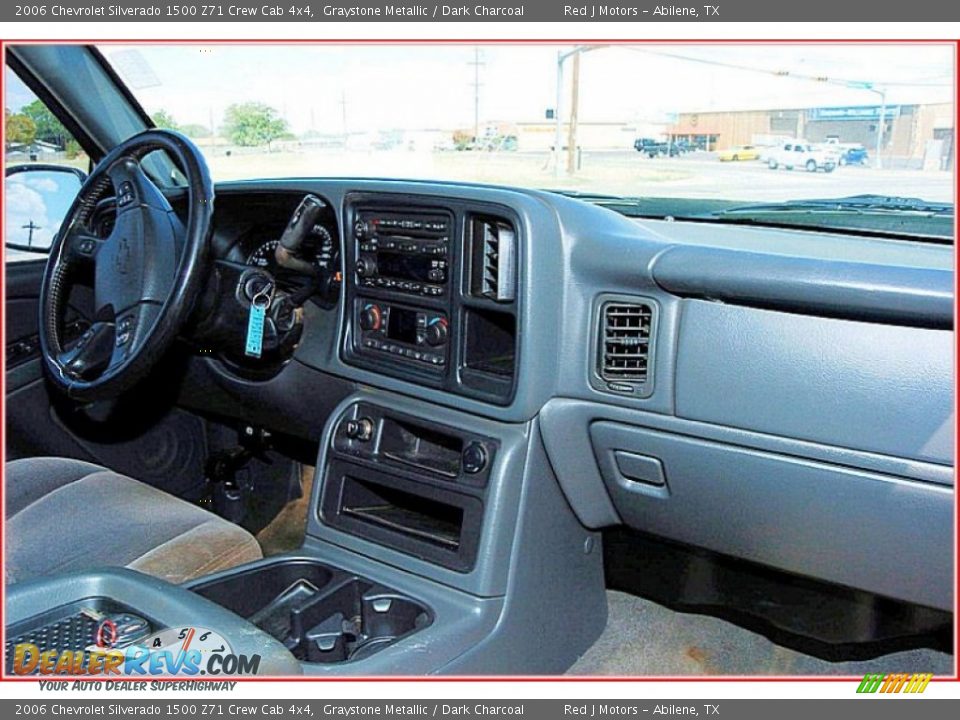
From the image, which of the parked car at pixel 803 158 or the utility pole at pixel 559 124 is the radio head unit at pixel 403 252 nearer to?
the utility pole at pixel 559 124

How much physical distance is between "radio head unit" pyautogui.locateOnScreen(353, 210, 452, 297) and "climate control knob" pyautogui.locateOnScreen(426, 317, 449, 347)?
66 mm

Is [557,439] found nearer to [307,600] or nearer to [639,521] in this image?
[639,521]

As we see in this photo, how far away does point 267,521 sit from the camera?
328 cm

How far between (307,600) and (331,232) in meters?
0.96

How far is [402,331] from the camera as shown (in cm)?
243

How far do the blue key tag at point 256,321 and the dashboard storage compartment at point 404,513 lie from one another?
1.22 ft

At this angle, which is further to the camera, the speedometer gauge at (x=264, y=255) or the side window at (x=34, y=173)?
the side window at (x=34, y=173)

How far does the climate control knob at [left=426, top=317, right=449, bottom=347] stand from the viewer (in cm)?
230

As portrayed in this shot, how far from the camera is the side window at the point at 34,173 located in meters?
2.84

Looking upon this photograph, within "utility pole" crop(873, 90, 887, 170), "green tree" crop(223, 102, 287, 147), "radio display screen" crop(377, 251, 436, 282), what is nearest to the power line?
"utility pole" crop(873, 90, 887, 170)

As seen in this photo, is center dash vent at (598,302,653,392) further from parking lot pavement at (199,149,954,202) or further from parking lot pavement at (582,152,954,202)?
parking lot pavement at (582,152,954,202)

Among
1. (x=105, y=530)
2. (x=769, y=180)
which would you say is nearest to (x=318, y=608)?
(x=105, y=530)

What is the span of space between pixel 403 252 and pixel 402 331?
0.21 metres

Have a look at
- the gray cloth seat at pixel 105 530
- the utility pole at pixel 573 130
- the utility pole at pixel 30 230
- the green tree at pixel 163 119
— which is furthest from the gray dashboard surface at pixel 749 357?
the utility pole at pixel 30 230
